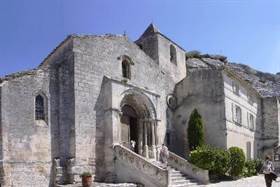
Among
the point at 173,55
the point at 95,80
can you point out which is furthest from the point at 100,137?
the point at 173,55

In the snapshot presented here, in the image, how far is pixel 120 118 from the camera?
76.5 ft

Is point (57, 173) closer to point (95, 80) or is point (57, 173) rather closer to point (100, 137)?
point (100, 137)

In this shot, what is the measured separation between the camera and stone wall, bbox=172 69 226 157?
26.9 metres

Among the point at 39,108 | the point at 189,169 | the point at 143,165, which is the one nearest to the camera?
the point at 143,165

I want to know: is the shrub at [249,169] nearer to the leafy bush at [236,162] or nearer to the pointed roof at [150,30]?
the leafy bush at [236,162]

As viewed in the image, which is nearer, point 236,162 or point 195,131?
point 236,162

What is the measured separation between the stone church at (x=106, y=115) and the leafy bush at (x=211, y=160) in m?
1.02

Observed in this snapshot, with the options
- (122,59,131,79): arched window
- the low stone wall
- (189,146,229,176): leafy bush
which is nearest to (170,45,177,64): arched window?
(122,59,131,79): arched window

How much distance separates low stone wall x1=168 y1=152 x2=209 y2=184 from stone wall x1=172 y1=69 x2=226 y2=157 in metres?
4.40

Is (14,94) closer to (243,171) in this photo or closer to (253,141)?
(243,171)

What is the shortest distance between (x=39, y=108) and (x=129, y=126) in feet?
21.5

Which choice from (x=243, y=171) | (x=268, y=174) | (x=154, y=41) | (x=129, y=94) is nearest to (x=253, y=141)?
(x=243, y=171)

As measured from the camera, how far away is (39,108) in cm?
2030

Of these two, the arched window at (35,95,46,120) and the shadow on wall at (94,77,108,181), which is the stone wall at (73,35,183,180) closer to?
the shadow on wall at (94,77,108,181)
